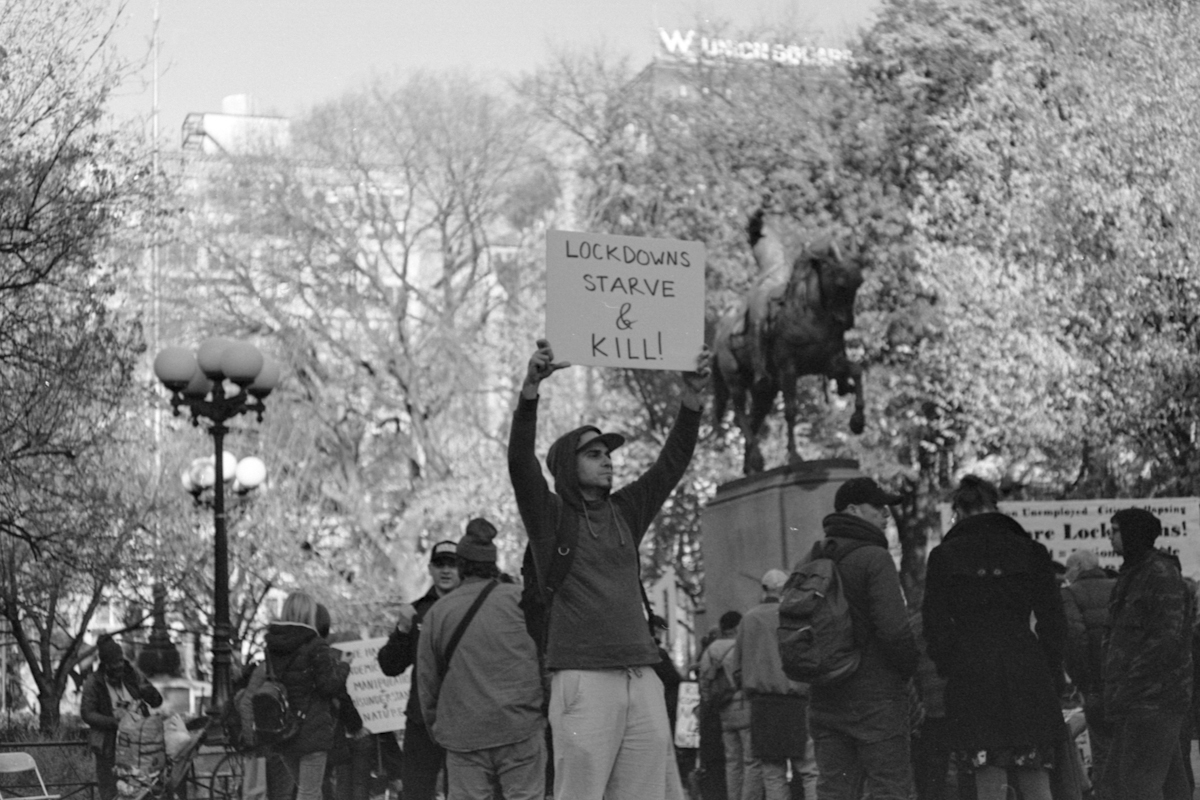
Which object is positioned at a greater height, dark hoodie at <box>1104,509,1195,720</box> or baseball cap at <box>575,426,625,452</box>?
baseball cap at <box>575,426,625,452</box>

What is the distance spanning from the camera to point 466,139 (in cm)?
4291

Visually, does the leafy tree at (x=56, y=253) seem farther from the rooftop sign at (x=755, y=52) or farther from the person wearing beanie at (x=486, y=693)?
the rooftop sign at (x=755, y=52)

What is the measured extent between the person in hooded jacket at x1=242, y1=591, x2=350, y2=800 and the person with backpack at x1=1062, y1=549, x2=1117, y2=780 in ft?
12.3

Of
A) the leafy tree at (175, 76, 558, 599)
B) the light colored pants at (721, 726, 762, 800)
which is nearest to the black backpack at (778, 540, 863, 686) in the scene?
the light colored pants at (721, 726, 762, 800)

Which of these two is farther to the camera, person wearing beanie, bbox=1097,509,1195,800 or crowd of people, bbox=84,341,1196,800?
person wearing beanie, bbox=1097,509,1195,800

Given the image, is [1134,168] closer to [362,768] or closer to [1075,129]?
[1075,129]

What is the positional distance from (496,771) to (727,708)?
18.4 feet

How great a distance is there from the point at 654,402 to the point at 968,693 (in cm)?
3244

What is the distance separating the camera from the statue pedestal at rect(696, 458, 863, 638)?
18.7 meters

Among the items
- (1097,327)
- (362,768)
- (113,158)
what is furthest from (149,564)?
(362,768)

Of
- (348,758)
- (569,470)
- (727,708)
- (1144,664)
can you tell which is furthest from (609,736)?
(727,708)

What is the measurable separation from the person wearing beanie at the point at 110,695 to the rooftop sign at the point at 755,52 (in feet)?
90.3

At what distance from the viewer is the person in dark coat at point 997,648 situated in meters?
7.94

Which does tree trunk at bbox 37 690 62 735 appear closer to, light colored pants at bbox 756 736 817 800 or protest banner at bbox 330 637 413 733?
protest banner at bbox 330 637 413 733
